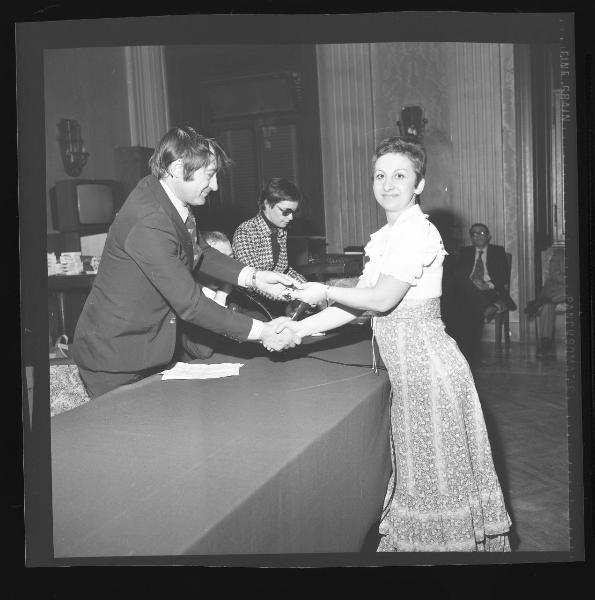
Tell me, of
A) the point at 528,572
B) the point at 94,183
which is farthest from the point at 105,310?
the point at 94,183

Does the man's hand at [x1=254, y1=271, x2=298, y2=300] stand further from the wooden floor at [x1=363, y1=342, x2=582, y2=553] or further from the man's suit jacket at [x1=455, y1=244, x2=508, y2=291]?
the man's suit jacket at [x1=455, y1=244, x2=508, y2=291]

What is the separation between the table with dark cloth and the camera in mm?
1352

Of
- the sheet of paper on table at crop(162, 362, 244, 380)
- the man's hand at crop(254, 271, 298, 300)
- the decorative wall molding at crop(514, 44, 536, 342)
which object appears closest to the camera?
the sheet of paper on table at crop(162, 362, 244, 380)

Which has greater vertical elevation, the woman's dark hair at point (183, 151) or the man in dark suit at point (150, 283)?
the woman's dark hair at point (183, 151)

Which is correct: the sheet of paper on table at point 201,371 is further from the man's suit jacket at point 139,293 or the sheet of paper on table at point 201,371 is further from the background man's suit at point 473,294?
the background man's suit at point 473,294

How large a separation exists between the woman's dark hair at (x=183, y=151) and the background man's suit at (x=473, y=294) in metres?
4.05

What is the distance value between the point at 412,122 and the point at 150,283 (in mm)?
4085

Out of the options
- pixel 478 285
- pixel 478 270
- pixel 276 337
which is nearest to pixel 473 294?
pixel 478 285

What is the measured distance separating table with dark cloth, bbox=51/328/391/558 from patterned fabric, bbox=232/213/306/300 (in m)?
1.32

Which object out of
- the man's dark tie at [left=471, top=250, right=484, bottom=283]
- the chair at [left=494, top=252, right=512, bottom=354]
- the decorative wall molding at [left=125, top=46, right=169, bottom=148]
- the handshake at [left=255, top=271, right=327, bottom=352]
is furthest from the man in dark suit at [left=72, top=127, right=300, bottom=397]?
the man's dark tie at [left=471, top=250, right=484, bottom=283]

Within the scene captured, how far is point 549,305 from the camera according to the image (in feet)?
17.0

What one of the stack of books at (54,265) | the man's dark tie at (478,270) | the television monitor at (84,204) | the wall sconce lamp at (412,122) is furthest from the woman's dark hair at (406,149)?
the man's dark tie at (478,270)

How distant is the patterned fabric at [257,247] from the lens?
379 cm

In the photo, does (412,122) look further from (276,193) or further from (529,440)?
(529,440)
